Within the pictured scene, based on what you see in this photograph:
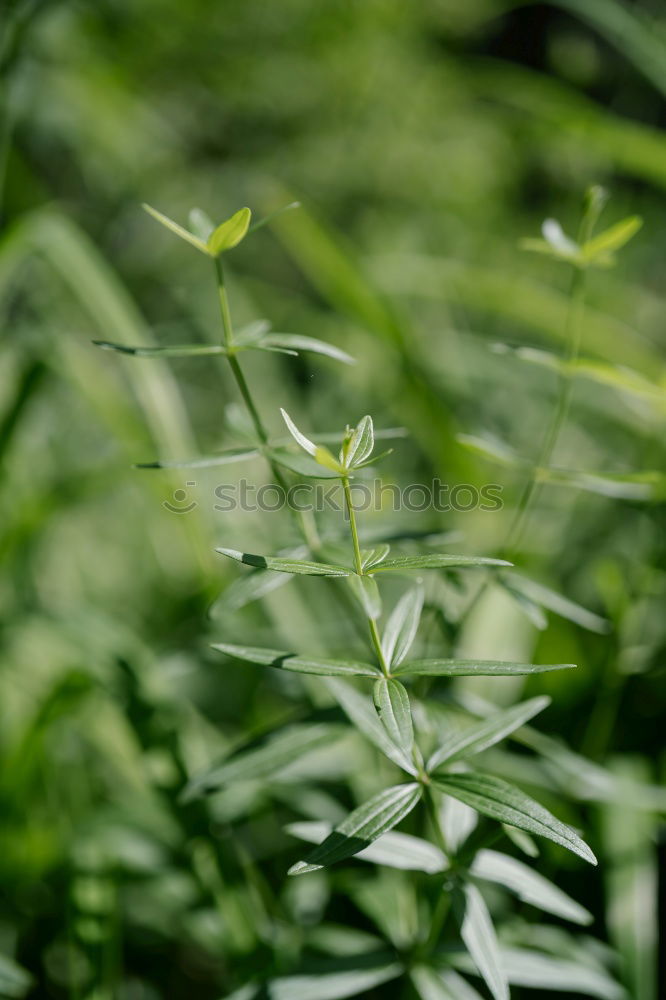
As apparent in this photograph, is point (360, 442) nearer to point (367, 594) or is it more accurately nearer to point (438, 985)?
point (367, 594)

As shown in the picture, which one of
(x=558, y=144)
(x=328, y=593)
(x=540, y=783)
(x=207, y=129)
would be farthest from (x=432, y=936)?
(x=207, y=129)

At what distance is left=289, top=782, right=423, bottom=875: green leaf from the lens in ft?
0.87

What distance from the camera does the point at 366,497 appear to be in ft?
1.64

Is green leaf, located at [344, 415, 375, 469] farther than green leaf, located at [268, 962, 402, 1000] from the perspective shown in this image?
No

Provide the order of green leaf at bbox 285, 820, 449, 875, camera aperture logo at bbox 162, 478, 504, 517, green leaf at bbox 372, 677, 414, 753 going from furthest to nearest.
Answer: camera aperture logo at bbox 162, 478, 504, 517 → green leaf at bbox 285, 820, 449, 875 → green leaf at bbox 372, 677, 414, 753

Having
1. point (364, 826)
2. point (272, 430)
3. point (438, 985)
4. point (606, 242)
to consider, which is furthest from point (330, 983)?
point (272, 430)

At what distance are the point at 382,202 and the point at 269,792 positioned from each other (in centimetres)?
140

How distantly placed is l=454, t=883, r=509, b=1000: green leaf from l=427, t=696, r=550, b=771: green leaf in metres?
0.05

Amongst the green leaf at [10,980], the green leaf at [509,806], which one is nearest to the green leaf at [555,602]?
the green leaf at [509,806]

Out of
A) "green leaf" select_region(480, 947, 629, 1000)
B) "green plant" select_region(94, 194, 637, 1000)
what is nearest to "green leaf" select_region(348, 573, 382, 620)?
"green plant" select_region(94, 194, 637, 1000)

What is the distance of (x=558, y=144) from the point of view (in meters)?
1.21

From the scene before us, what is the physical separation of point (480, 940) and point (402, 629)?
0.40 feet

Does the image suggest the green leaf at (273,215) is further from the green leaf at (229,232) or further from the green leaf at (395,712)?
the green leaf at (395,712)

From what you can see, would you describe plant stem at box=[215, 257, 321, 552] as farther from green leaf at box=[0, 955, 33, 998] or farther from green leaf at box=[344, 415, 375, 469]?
green leaf at box=[0, 955, 33, 998]
